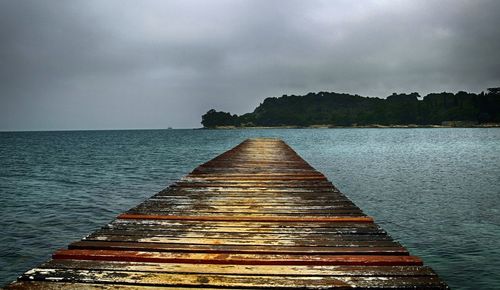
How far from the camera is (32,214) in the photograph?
1588 centimetres

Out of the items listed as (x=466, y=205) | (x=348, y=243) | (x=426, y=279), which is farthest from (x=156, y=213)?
(x=466, y=205)

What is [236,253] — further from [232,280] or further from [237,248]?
[232,280]

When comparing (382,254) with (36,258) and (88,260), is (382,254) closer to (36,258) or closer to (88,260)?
(88,260)

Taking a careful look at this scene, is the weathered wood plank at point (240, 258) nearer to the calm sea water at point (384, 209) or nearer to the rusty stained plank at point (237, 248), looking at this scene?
the rusty stained plank at point (237, 248)

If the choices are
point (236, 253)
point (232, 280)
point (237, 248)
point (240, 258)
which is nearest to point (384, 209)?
point (237, 248)

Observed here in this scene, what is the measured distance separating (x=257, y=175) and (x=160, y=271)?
8.38 metres

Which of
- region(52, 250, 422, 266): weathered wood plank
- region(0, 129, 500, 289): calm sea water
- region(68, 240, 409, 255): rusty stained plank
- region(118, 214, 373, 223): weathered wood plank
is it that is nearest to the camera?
region(52, 250, 422, 266): weathered wood plank

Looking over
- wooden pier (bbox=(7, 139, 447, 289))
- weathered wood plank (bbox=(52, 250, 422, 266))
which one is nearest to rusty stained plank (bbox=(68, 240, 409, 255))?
wooden pier (bbox=(7, 139, 447, 289))

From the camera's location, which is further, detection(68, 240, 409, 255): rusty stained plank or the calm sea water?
the calm sea water

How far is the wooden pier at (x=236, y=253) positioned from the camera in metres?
3.48

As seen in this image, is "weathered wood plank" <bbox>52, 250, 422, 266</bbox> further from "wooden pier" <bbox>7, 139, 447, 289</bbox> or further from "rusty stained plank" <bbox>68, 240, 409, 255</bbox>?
"rusty stained plank" <bbox>68, 240, 409, 255</bbox>

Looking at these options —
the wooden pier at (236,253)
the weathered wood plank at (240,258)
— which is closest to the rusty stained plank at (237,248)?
the wooden pier at (236,253)

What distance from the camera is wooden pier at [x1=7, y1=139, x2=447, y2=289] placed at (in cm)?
348

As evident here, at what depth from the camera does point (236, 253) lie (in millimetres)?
4344
